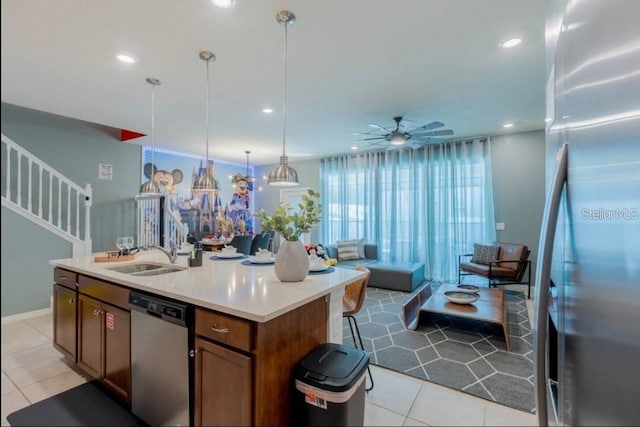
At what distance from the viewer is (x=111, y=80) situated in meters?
2.97

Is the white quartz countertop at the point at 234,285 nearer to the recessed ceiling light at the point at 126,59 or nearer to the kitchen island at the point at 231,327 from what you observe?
the kitchen island at the point at 231,327

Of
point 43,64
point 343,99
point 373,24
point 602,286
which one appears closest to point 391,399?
point 602,286

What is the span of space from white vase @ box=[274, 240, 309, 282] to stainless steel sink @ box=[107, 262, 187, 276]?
963 millimetres

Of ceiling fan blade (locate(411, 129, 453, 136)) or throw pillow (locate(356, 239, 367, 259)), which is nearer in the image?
ceiling fan blade (locate(411, 129, 453, 136))

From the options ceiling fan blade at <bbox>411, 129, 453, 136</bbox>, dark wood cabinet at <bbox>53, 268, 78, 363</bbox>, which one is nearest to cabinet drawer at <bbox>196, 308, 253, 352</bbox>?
dark wood cabinet at <bbox>53, 268, 78, 363</bbox>

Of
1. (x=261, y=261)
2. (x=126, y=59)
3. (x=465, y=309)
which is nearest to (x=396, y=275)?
(x=465, y=309)

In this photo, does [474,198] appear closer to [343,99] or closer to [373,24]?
[343,99]

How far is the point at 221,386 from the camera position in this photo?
141 cm

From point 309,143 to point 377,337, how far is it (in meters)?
3.80

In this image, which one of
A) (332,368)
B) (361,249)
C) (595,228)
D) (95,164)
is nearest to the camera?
(595,228)

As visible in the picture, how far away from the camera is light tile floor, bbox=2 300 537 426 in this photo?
189 cm

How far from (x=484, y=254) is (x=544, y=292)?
4.86 m

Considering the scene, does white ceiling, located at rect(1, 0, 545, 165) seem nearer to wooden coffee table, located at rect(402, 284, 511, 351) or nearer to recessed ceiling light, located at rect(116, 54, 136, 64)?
recessed ceiling light, located at rect(116, 54, 136, 64)

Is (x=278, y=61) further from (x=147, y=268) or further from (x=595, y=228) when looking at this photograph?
(x=595, y=228)
